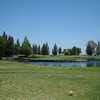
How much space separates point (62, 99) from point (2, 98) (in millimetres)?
2905

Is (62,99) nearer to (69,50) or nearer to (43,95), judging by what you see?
(43,95)

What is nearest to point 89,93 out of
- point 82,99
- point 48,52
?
point 82,99

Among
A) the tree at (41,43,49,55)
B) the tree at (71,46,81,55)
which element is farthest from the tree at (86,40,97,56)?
the tree at (41,43,49,55)

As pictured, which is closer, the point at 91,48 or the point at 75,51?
the point at 91,48

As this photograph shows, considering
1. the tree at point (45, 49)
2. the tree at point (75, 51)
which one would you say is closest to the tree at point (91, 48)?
the tree at point (75, 51)

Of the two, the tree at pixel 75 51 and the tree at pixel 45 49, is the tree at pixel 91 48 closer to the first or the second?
the tree at pixel 75 51

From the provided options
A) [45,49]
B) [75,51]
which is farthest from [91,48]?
[45,49]

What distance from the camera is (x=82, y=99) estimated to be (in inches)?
511

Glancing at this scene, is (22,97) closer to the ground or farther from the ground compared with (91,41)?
closer to the ground

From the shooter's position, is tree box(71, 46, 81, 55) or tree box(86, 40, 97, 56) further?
tree box(71, 46, 81, 55)

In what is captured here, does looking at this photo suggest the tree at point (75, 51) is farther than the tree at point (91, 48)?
Yes

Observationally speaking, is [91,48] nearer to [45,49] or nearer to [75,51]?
[75,51]

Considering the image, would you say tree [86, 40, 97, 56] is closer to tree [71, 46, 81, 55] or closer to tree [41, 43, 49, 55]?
tree [71, 46, 81, 55]

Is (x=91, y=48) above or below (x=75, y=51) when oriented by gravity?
above
